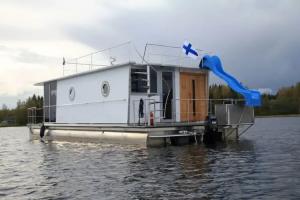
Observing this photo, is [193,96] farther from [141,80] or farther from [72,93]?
[72,93]

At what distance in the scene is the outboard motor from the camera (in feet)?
72.2

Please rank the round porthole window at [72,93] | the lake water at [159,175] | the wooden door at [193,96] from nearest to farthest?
1. the lake water at [159,175]
2. the wooden door at [193,96]
3. the round porthole window at [72,93]

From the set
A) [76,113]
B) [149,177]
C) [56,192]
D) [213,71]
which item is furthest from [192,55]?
[56,192]

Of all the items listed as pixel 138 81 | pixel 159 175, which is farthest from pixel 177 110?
pixel 159 175

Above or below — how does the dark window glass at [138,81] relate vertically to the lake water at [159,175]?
above

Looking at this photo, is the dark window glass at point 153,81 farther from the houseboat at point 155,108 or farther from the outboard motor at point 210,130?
the outboard motor at point 210,130

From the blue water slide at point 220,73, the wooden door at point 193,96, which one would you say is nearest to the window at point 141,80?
the wooden door at point 193,96

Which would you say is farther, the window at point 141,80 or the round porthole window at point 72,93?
the round porthole window at point 72,93

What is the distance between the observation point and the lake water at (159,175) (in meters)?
10.5

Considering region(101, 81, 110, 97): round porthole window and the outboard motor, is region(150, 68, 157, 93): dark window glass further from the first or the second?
the outboard motor

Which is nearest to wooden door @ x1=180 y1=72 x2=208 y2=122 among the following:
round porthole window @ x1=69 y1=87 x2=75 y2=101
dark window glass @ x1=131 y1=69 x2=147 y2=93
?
dark window glass @ x1=131 y1=69 x2=147 y2=93

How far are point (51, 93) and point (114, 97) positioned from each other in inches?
369

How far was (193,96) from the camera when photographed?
2425cm

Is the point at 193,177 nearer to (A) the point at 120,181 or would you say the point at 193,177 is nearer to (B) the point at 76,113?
(A) the point at 120,181
